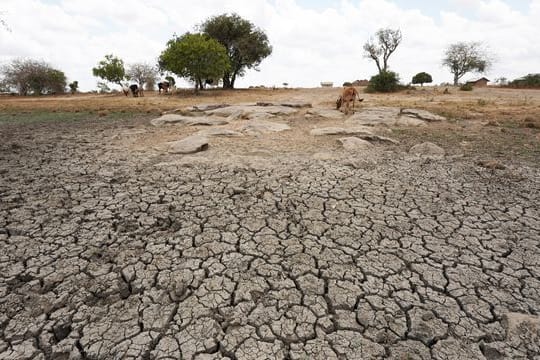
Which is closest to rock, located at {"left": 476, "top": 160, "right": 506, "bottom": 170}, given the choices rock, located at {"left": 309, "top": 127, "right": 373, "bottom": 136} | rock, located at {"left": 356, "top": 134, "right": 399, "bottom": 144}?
rock, located at {"left": 356, "top": 134, "right": 399, "bottom": 144}

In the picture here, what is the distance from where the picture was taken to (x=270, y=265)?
287 centimetres

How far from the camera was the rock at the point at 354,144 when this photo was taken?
21.0ft

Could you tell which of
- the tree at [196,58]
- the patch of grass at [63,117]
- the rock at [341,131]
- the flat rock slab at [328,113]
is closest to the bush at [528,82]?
the flat rock slab at [328,113]

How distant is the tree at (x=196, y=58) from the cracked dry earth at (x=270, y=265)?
17.4m

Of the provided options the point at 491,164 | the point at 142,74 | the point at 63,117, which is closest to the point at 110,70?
the point at 142,74

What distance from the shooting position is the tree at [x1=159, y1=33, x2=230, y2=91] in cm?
2016

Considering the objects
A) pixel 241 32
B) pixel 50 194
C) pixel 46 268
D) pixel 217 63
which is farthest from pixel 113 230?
pixel 241 32

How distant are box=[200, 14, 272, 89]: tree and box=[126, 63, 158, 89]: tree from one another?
8.79 m

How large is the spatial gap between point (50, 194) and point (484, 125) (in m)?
10.2

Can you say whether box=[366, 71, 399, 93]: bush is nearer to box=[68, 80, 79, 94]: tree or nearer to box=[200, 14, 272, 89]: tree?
box=[200, 14, 272, 89]: tree

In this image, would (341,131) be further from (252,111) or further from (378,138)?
(252,111)

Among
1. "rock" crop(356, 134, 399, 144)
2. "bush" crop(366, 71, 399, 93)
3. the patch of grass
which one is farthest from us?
"bush" crop(366, 71, 399, 93)

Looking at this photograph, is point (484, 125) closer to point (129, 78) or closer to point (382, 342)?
point (382, 342)

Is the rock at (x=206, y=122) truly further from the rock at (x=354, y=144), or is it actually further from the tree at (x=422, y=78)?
the tree at (x=422, y=78)
